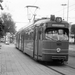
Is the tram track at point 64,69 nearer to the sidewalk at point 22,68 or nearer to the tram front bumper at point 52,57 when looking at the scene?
the sidewalk at point 22,68

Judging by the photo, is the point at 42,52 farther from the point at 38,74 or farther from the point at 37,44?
the point at 38,74

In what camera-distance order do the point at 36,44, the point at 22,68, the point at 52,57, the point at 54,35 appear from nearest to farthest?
1. the point at 22,68
2. the point at 52,57
3. the point at 54,35
4. the point at 36,44

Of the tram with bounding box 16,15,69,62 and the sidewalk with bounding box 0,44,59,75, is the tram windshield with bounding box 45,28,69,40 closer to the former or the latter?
the tram with bounding box 16,15,69,62

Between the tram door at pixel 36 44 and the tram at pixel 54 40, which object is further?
the tram door at pixel 36 44

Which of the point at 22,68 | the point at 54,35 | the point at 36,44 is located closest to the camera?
the point at 22,68

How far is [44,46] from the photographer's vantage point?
1539 centimetres

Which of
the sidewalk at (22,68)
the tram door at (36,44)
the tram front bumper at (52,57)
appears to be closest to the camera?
the sidewalk at (22,68)

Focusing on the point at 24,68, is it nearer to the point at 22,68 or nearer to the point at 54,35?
the point at 22,68

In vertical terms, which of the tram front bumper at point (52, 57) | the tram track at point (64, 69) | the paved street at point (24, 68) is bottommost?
the tram track at point (64, 69)

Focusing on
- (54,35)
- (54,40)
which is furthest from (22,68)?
(54,35)

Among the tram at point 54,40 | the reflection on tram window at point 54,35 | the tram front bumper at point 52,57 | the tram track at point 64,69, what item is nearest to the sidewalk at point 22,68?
the tram track at point 64,69

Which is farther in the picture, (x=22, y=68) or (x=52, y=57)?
(x=52, y=57)

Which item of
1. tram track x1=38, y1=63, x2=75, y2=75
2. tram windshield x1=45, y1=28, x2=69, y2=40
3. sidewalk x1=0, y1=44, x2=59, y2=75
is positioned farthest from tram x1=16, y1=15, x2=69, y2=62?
sidewalk x1=0, y1=44, x2=59, y2=75

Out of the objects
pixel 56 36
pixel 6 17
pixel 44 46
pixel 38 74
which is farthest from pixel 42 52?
pixel 6 17
